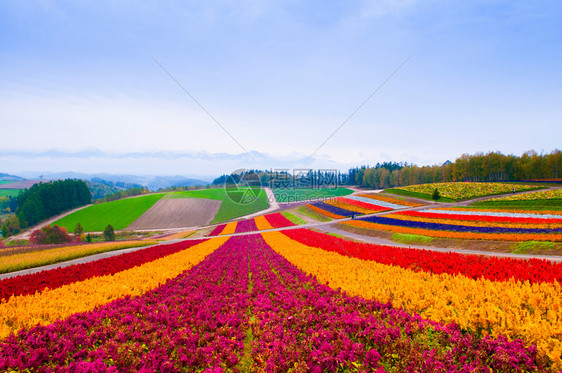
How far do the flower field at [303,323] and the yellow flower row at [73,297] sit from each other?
41mm

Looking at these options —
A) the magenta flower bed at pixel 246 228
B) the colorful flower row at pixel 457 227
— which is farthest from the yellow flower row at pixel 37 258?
the colorful flower row at pixel 457 227

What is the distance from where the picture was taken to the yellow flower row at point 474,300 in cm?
432

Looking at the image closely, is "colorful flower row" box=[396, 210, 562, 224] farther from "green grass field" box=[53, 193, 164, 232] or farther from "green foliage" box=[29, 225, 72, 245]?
"green grass field" box=[53, 193, 164, 232]

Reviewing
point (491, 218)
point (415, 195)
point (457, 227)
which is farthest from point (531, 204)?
point (415, 195)

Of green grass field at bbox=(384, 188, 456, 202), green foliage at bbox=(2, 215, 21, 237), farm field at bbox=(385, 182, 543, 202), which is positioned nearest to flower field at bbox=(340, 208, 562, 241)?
green grass field at bbox=(384, 188, 456, 202)

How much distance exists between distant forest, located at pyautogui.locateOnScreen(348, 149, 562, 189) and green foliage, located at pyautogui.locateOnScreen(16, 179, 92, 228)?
13109 centimetres

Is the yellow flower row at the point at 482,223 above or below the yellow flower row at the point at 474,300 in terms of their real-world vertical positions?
below

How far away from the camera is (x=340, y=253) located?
14805 mm

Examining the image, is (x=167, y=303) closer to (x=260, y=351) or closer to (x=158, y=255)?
(x=260, y=351)

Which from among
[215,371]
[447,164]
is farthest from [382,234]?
[447,164]

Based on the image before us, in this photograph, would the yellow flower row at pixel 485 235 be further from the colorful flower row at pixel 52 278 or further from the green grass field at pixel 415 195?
the green grass field at pixel 415 195

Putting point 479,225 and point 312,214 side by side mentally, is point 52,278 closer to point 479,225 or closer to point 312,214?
point 479,225

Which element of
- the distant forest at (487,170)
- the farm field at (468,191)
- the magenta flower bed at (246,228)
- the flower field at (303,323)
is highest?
the distant forest at (487,170)

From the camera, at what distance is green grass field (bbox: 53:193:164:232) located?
62.6 m
